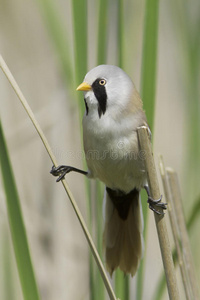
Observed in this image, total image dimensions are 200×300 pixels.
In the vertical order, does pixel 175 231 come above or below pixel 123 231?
above

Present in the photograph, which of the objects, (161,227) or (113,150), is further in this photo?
(113,150)

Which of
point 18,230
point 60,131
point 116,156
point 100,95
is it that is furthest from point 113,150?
point 60,131

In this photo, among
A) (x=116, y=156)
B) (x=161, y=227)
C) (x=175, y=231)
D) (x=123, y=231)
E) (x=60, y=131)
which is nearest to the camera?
(x=161, y=227)

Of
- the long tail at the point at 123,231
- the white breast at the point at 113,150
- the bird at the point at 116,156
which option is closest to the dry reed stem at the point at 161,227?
the bird at the point at 116,156

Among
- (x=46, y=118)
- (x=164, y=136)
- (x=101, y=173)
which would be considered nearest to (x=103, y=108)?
(x=101, y=173)

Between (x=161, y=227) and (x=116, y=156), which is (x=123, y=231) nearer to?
(x=116, y=156)

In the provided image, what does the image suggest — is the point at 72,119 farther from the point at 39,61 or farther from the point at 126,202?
the point at 39,61

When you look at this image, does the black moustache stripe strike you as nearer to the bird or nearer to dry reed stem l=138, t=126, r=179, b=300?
the bird

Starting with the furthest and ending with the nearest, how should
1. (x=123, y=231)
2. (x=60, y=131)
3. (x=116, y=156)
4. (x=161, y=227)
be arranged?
(x=60, y=131)
(x=123, y=231)
(x=116, y=156)
(x=161, y=227)

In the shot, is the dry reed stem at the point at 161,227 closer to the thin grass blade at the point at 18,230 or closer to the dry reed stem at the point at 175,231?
the dry reed stem at the point at 175,231
